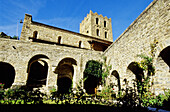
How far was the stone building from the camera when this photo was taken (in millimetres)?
5419

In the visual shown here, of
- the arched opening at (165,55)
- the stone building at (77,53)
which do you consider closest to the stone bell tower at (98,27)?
the stone building at (77,53)

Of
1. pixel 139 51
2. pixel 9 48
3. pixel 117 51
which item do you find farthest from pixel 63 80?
pixel 139 51

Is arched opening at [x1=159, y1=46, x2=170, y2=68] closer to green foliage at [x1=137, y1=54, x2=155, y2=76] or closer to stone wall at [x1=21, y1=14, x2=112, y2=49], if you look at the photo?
green foliage at [x1=137, y1=54, x2=155, y2=76]

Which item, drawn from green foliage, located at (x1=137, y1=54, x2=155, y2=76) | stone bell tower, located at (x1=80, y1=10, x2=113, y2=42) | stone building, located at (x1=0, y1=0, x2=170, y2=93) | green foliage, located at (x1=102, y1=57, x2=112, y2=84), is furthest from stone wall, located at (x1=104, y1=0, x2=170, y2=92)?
stone bell tower, located at (x1=80, y1=10, x2=113, y2=42)

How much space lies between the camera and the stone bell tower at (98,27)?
27.9 m

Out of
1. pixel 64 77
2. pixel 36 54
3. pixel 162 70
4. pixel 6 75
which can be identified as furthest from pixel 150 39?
pixel 6 75

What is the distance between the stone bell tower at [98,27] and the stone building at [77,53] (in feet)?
21.9

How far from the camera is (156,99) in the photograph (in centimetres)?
492

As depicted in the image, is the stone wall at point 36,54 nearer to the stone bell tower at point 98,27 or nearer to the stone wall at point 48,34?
the stone wall at point 48,34

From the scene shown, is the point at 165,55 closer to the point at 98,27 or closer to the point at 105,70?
the point at 105,70

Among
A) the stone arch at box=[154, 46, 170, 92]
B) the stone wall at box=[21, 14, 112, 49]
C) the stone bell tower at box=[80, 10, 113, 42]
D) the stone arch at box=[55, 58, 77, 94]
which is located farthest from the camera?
the stone bell tower at box=[80, 10, 113, 42]

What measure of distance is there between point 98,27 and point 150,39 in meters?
23.8

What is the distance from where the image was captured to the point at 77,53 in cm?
1287

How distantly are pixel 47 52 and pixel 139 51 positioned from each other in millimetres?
9242
